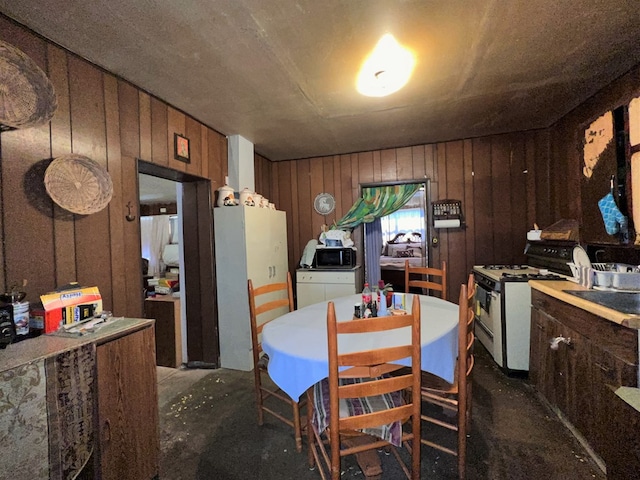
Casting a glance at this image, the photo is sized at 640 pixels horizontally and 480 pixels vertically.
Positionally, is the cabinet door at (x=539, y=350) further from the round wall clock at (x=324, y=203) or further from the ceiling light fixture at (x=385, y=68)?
the round wall clock at (x=324, y=203)

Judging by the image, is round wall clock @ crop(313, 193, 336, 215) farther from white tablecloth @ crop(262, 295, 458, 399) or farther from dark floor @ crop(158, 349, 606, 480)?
dark floor @ crop(158, 349, 606, 480)

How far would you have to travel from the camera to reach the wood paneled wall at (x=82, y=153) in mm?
1423

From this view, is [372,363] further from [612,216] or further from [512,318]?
[612,216]

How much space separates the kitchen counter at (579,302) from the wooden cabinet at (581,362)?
0.15 feet

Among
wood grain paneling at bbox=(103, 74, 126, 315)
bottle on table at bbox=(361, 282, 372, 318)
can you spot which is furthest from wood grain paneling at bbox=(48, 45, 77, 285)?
bottle on table at bbox=(361, 282, 372, 318)

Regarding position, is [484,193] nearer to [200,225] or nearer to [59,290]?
[200,225]

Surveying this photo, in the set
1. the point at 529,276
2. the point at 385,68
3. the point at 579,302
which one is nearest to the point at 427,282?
the point at 529,276

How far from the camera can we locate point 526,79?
84.0 inches

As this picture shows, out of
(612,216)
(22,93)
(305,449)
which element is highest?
(22,93)

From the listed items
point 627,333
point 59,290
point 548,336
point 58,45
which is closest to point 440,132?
point 548,336

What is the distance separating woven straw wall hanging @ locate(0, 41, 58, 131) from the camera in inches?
49.6

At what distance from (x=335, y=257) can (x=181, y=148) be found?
6.94ft

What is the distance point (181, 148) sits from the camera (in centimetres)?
251

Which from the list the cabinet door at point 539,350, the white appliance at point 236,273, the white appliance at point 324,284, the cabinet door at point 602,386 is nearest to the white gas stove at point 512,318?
the cabinet door at point 539,350
